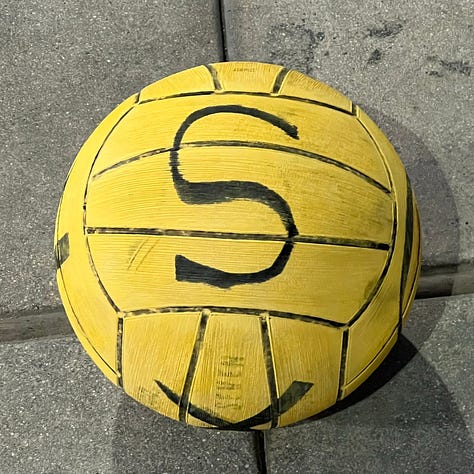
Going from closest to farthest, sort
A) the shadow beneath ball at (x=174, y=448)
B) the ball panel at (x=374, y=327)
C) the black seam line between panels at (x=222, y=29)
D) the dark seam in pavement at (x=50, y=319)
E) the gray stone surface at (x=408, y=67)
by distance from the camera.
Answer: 1. the ball panel at (x=374, y=327)
2. the shadow beneath ball at (x=174, y=448)
3. the dark seam in pavement at (x=50, y=319)
4. the gray stone surface at (x=408, y=67)
5. the black seam line between panels at (x=222, y=29)

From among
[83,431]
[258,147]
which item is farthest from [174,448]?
[258,147]

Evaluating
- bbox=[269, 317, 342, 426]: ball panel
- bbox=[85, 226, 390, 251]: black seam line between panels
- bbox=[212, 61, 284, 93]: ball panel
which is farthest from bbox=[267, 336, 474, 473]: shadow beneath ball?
→ bbox=[212, 61, 284, 93]: ball panel

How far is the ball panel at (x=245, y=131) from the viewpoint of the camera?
1435mm

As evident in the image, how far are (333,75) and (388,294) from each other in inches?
47.3

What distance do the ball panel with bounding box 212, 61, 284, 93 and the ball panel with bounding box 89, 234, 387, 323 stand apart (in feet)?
1.28

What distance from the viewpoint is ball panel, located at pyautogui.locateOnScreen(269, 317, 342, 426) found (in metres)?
1.39

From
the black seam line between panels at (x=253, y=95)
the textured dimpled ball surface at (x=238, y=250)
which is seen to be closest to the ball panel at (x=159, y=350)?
the textured dimpled ball surface at (x=238, y=250)

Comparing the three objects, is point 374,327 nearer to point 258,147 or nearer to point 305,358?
point 305,358

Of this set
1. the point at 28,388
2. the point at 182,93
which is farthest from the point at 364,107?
the point at 28,388

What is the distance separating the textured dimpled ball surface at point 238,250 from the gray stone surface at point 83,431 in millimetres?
470

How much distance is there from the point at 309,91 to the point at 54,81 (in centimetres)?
124

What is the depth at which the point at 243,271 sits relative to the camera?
1351 mm

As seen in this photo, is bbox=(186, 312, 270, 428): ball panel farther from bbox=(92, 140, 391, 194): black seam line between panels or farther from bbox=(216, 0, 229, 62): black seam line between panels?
bbox=(216, 0, 229, 62): black seam line between panels

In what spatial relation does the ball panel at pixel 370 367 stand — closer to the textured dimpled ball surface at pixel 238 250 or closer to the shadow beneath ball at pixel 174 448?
the textured dimpled ball surface at pixel 238 250
